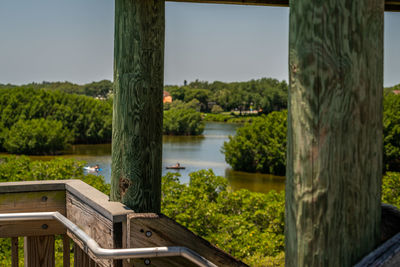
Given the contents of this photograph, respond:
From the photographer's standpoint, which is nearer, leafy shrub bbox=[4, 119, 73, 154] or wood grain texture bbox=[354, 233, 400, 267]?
Result: wood grain texture bbox=[354, 233, 400, 267]

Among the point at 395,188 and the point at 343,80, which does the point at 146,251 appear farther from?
the point at 395,188

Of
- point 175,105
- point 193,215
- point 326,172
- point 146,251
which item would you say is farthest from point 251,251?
point 175,105

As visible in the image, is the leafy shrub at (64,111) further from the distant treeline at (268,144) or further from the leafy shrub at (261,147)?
the distant treeline at (268,144)

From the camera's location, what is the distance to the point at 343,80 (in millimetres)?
976

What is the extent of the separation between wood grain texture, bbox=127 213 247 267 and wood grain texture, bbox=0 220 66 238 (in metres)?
Result: 0.69

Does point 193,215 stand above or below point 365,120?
below

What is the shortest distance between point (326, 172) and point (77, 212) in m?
1.49

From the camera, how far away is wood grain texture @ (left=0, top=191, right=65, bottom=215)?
2.18m

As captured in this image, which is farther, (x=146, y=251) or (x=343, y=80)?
(x=146, y=251)

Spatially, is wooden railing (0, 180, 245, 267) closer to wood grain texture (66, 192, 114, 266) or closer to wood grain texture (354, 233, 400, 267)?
wood grain texture (66, 192, 114, 266)

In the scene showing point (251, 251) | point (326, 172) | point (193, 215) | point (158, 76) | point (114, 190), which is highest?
point (158, 76)

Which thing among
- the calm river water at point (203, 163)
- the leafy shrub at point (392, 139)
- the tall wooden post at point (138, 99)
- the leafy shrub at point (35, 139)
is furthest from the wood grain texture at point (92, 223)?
the leafy shrub at point (35, 139)

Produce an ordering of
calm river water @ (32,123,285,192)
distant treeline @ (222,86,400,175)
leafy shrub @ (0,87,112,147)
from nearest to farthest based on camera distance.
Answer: calm river water @ (32,123,285,192) < distant treeline @ (222,86,400,175) < leafy shrub @ (0,87,112,147)

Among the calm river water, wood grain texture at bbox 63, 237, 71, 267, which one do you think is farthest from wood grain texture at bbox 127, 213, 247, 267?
the calm river water
